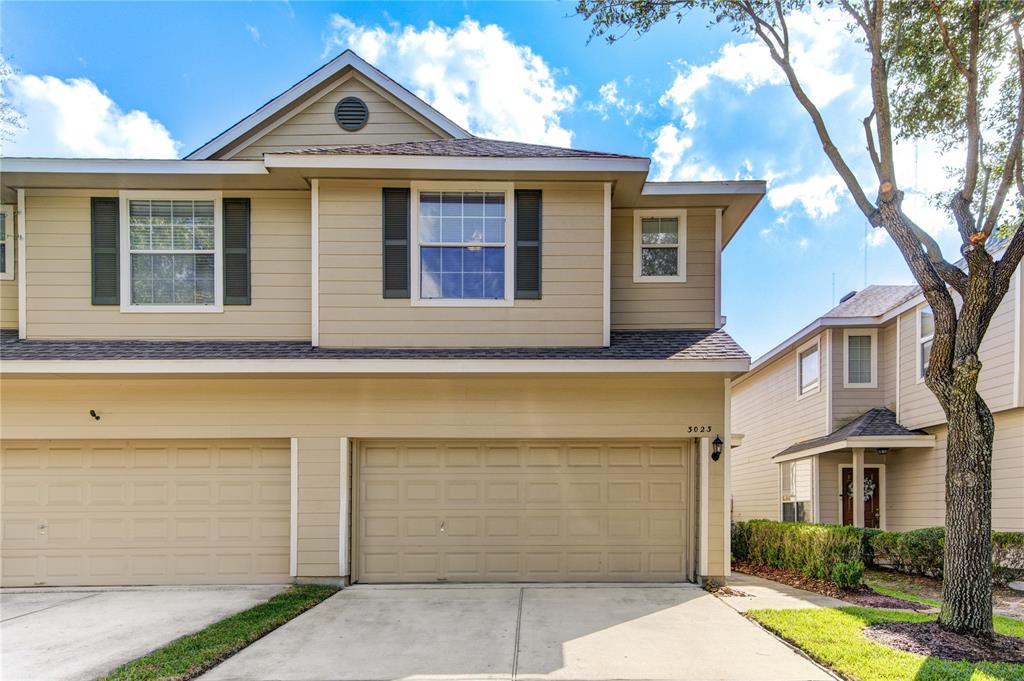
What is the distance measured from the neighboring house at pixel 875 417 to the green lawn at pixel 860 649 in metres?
5.13

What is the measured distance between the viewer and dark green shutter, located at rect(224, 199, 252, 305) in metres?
8.39

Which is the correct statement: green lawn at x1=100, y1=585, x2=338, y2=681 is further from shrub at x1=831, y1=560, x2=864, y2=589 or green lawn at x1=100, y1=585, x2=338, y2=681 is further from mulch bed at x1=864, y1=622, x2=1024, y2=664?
shrub at x1=831, y1=560, x2=864, y2=589

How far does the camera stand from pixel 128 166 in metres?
8.02

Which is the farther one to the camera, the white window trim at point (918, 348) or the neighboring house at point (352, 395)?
the white window trim at point (918, 348)

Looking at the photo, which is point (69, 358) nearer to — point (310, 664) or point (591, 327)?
point (310, 664)

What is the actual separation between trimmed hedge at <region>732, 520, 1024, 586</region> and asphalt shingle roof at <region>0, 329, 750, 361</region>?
3.01m

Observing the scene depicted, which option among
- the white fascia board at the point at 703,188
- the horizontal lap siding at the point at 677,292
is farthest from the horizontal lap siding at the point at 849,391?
the white fascia board at the point at 703,188

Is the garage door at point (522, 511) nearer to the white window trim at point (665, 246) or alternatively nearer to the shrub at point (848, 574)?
the shrub at point (848, 574)

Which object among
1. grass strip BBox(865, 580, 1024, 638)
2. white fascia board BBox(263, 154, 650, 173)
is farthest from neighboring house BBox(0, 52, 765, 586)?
grass strip BBox(865, 580, 1024, 638)

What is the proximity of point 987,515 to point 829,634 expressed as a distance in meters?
1.77

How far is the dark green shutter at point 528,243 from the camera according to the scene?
8.20 metres

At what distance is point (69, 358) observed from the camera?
24.8ft

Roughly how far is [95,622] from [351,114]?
7731 millimetres

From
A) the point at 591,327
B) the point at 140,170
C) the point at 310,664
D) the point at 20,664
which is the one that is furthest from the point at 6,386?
the point at 591,327
